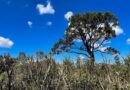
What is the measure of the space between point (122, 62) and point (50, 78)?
316 centimetres

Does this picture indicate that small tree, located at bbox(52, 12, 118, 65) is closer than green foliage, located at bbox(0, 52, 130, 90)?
No

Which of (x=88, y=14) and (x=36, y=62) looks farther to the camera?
(x=88, y=14)

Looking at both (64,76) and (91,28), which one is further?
(91,28)

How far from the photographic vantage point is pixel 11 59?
57.2 ft

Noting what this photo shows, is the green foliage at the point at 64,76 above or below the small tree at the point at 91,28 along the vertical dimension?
below

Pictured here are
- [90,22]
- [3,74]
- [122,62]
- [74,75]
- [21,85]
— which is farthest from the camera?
[90,22]

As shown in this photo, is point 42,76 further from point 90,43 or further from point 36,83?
point 90,43

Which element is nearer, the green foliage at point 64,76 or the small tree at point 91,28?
the green foliage at point 64,76

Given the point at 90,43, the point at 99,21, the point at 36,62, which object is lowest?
the point at 36,62

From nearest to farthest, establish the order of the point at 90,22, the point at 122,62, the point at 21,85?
the point at 122,62
the point at 21,85
the point at 90,22

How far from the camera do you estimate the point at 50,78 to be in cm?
1434

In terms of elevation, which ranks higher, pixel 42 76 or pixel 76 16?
pixel 76 16

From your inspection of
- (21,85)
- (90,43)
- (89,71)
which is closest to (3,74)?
(21,85)

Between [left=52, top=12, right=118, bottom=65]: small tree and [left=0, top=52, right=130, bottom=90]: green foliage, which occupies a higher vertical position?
[left=52, top=12, right=118, bottom=65]: small tree
